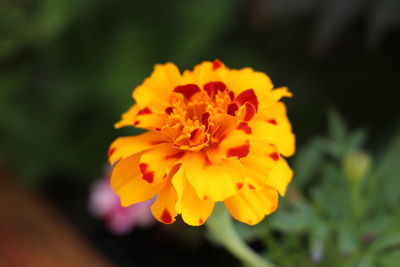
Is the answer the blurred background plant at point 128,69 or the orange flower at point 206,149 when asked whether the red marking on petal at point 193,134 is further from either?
the blurred background plant at point 128,69

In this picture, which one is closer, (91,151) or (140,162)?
(140,162)

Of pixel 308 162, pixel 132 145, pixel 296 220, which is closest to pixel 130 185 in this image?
pixel 132 145

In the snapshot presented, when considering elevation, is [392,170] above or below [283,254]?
above

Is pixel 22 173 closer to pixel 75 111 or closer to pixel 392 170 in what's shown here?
pixel 75 111

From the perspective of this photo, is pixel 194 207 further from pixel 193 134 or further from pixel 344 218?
pixel 344 218

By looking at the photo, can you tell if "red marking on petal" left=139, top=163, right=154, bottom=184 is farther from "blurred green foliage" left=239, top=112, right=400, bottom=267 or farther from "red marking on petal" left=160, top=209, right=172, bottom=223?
"blurred green foliage" left=239, top=112, right=400, bottom=267

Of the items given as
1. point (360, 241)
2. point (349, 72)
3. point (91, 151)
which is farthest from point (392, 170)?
point (91, 151)

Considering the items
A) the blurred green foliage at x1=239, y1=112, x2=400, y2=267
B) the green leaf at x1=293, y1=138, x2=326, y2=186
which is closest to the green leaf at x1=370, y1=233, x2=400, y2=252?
the blurred green foliage at x1=239, y1=112, x2=400, y2=267
